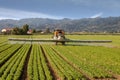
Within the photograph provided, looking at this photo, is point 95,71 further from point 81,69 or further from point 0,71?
point 0,71

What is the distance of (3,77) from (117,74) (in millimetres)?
8662

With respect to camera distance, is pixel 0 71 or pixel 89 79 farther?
pixel 0 71

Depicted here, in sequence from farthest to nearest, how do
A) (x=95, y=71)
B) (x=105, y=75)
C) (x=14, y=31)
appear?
(x=14, y=31)
(x=95, y=71)
(x=105, y=75)

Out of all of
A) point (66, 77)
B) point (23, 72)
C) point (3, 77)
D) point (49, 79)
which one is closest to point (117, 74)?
point (66, 77)

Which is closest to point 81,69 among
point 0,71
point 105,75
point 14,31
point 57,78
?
point 105,75

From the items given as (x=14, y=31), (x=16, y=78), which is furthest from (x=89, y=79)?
(x=14, y=31)

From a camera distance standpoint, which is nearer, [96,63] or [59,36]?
[96,63]

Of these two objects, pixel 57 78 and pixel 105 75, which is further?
pixel 105 75

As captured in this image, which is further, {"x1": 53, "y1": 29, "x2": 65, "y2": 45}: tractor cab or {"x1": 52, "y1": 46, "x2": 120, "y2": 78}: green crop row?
{"x1": 53, "y1": 29, "x2": 65, "y2": 45}: tractor cab

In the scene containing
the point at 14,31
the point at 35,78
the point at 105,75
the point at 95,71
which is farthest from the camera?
the point at 14,31

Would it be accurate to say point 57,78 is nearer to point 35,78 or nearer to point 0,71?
point 35,78

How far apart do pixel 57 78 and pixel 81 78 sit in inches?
65.9

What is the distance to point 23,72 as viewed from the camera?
17203 mm

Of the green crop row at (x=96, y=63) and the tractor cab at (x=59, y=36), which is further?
the tractor cab at (x=59, y=36)
